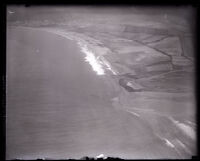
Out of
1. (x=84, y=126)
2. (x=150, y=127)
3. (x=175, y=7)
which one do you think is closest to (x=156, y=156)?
(x=150, y=127)

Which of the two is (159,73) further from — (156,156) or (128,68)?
(156,156)

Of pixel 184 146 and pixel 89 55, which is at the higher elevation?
pixel 89 55

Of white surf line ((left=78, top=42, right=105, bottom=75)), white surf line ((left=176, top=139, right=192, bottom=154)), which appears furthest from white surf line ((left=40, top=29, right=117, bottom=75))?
white surf line ((left=176, top=139, right=192, bottom=154))

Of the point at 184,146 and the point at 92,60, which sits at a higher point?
the point at 92,60

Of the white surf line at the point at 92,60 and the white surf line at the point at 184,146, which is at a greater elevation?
the white surf line at the point at 92,60

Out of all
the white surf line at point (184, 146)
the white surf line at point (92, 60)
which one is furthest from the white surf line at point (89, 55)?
the white surf line at point (184, 146)

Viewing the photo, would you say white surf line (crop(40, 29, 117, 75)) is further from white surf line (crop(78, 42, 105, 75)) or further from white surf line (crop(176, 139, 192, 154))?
white surf line (crop(176, 139, 192, 154))

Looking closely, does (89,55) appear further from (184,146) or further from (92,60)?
(184,146)

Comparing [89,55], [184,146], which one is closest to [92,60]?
[89,55]

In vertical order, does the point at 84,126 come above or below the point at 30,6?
below

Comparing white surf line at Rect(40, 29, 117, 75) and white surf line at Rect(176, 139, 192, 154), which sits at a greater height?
white surf line at Rect(40, 29, 117, 75)

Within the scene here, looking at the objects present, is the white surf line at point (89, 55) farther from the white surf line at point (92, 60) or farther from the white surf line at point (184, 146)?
the white surf line at point (184, 146)
